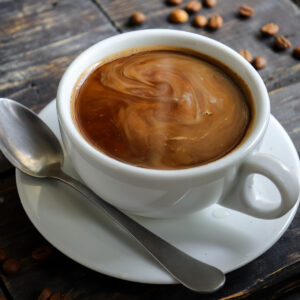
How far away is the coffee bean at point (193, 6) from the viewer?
157 centimetres

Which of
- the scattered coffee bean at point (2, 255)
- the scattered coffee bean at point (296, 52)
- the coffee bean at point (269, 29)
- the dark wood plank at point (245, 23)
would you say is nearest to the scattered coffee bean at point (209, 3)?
the dark wood plank at point (245, 23)

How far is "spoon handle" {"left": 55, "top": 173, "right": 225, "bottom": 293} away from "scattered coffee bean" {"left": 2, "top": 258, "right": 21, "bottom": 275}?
0.19 meters

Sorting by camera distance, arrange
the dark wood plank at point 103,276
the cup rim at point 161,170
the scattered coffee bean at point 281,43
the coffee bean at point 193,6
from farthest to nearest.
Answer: the coffee bean at point 193,6 < the scattered coffee bean at point 281,43 < the dark wood plank at point 103,276 < the cup rim at point 161,170

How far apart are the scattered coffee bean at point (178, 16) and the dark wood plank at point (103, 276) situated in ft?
2.49

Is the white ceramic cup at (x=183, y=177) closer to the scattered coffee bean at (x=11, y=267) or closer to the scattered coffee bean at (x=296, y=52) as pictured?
the scattered coffee bean at (x=11, y=267)

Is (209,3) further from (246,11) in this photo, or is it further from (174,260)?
(174,260)

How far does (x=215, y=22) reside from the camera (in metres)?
1.52

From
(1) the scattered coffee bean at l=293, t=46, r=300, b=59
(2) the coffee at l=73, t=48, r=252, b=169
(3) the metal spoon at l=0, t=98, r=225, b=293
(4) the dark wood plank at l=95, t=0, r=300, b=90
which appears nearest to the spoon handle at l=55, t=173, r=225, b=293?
(3) the metal spoon at l=0, t=98, r=225, b=293

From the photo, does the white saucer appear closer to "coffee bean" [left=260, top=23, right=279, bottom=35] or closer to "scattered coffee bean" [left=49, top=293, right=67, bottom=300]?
"scattered coffee bean" [left=49, top=293, right=67, bottom=300]

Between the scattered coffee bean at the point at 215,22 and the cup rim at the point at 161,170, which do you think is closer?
the cup rim at the point at 161,170

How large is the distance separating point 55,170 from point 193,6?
810 mm

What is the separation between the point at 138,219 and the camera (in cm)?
98

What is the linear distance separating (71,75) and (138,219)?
1.05 ft

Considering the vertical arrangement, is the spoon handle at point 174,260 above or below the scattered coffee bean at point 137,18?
below
